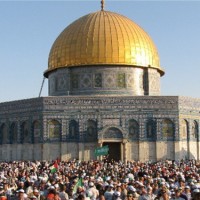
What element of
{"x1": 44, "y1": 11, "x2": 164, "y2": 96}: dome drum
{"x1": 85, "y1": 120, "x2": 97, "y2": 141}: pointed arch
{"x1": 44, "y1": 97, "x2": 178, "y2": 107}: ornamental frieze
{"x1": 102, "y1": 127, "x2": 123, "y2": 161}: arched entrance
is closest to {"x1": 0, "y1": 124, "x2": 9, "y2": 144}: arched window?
{"x1": 44, "y1": 11, "x2": 164, "y2": 96}: dome drum

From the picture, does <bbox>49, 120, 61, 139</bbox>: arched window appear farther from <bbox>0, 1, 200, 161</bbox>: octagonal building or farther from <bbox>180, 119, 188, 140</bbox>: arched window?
<bbox>180, 119, 188, 140</bbox>: arched window

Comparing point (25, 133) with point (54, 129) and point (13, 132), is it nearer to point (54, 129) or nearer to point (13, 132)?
point (13, 132)

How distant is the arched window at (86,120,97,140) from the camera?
32.9 m

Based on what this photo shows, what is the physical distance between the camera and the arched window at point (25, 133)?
34.2 m

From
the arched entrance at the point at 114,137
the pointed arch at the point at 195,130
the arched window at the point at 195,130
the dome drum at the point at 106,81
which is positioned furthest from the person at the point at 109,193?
the dome drum at the point at 106,81

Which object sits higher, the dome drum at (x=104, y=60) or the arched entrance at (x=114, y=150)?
the dome drum at (x=104, y=60)

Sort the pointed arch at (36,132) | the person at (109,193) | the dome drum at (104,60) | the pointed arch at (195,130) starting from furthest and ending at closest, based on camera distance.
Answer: the dome drum at (104,60)
the pointed arch at (195,130)
the pointed arch at (36,132)
the person at (109,193)

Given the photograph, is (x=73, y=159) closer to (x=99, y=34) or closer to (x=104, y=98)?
(x=104, y=98)

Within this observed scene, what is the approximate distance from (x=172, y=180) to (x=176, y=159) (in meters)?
17.8

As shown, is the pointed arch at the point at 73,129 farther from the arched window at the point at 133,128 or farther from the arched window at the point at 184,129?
the arched window at the point at 184,129

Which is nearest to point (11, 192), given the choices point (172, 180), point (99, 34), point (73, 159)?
point (172, 180)

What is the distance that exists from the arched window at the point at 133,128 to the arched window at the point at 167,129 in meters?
1.79

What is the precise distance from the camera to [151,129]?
3300 cm

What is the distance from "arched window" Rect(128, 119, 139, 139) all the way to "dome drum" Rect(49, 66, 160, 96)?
2921 millimetres
